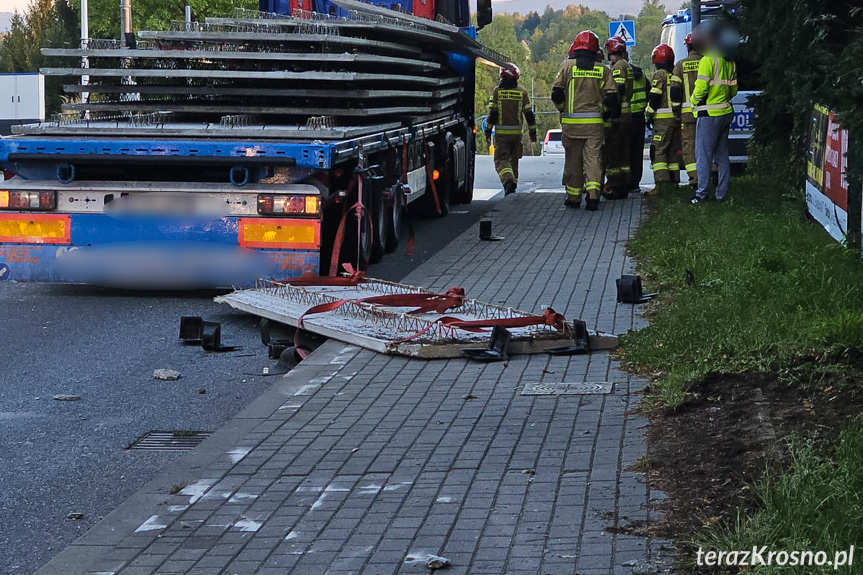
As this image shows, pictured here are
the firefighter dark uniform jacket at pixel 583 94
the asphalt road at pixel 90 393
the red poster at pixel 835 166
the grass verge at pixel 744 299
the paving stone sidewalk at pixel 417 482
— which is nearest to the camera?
the paving stone sidewalk at pixel 417 482

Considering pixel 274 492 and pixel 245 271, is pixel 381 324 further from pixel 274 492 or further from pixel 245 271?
pixel 274 492

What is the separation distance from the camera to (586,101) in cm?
1686

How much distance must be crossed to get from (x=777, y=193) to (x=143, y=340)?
9.35m

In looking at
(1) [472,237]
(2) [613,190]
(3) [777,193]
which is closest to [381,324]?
(1) [472,237]

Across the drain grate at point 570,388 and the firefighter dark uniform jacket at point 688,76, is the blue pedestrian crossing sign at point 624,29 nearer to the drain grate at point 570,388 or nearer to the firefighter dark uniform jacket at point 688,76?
the firefighter dark uniform jacket at point 688,76

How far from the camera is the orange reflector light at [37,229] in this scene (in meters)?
10.4

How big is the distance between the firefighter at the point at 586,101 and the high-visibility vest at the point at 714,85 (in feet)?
4.62

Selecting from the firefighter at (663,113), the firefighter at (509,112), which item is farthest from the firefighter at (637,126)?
the firefighter at (509,112)

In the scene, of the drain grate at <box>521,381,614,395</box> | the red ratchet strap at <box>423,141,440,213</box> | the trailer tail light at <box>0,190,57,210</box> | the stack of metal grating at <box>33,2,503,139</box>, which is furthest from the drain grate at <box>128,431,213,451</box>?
the red ratchet strap at <box>423,141,440,213</box>

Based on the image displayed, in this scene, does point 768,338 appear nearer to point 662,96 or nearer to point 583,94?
point 583,94

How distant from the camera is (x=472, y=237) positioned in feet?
48.5

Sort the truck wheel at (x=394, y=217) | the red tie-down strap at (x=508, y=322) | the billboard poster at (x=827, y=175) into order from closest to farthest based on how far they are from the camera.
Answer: the red tie-down strap at (x=508, y=322), the billboard poster at (x=827, y=175), the truck wheel at (x=394, y=217)

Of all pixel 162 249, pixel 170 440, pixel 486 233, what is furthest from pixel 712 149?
pixel 170 440

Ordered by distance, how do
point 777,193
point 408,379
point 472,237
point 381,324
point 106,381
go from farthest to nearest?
point 777,193 < point 472,237 < point 381,324 < point 106,381 < point 408,379
